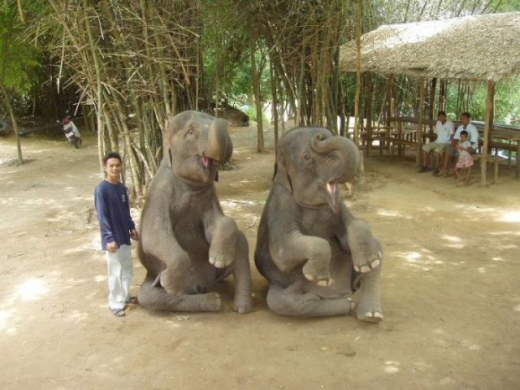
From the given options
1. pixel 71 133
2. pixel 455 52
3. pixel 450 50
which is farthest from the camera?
pixel 71 133

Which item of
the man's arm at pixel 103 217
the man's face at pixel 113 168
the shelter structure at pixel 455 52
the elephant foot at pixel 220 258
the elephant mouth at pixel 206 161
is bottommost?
the elephant foot at pixel 220 258

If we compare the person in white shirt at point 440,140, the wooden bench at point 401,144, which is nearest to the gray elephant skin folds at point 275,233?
the person in white shirt at point 440,140

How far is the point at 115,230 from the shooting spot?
4.65 m

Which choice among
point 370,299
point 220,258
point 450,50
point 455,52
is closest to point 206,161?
point 220,258

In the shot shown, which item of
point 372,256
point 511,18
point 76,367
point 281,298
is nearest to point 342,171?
point 372,256

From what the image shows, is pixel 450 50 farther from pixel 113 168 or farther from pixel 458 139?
pixel 113 168

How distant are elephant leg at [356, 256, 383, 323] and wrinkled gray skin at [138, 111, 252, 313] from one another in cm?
92

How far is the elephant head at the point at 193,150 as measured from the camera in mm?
4297

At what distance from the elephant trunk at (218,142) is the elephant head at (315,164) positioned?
56 cm

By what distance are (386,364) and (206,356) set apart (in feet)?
4.09

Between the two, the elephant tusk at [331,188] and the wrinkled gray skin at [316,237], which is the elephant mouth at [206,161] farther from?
the elephant tusk at [331,188]

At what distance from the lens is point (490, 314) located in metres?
4.66

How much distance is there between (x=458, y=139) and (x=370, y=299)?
7074 millimetres

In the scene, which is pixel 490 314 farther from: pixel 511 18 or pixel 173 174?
pixel 511 18
